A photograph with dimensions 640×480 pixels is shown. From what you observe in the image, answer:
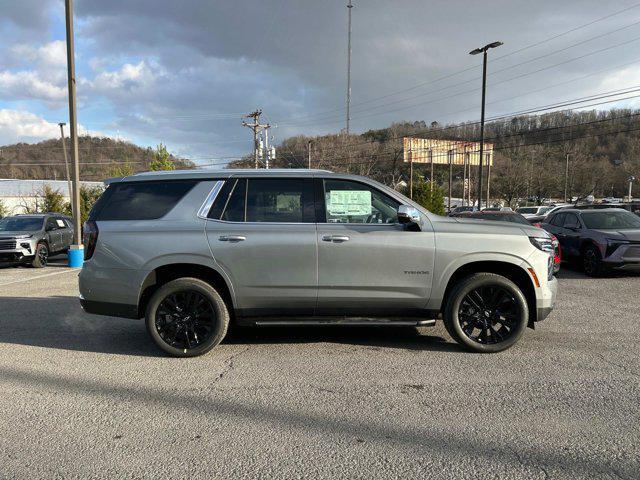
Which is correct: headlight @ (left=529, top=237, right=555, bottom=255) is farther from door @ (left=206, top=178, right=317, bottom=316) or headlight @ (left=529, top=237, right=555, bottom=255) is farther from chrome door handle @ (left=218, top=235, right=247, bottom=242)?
chrome door handle @ (left=218, top=235, right=247, bottom=242)

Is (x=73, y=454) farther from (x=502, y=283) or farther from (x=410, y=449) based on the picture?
(x=502, y=283)

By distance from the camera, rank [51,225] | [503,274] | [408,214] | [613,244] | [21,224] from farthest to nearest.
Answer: [51,225]
[21,224]
[613,244]
[503,274]
[408,214]

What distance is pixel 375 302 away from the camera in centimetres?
500

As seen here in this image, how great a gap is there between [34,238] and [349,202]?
40.7 feet

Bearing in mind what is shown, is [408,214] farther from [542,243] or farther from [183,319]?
[183,319]

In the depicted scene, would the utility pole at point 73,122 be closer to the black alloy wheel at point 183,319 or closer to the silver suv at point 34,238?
the silver suv at point 34,238

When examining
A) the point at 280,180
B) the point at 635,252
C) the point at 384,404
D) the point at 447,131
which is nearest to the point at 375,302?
the point at 384,404

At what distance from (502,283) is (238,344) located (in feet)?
10.1

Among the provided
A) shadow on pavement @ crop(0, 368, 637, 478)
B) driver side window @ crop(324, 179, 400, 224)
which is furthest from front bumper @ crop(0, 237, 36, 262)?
driver side window @ crop(324, 179, 400, 224)

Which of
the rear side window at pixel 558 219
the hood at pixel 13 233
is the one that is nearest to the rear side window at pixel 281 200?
the rear side window at pixel 558 219

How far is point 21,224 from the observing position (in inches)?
583

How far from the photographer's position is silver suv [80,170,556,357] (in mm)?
4953

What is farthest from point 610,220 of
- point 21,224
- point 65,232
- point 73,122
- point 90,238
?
point 21,224

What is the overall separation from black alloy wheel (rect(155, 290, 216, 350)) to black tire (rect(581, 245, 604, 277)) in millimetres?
8997
